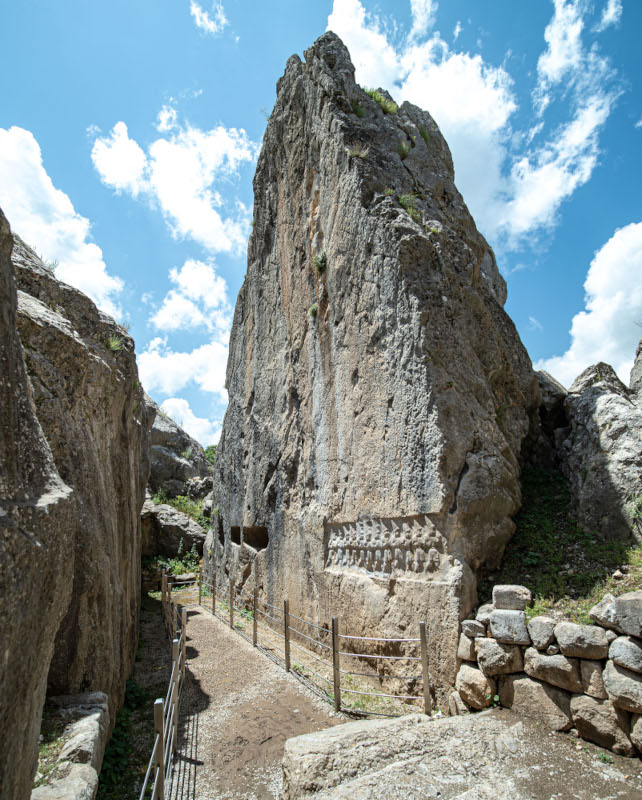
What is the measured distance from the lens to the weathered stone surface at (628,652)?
4445 millimetres

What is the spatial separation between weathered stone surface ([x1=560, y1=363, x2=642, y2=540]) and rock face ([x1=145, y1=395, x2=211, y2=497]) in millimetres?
22800

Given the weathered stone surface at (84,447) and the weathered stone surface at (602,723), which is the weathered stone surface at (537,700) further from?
the weathered stone surface at (84,447)

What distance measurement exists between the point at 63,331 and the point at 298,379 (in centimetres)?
660

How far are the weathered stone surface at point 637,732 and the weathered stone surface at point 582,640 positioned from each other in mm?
540

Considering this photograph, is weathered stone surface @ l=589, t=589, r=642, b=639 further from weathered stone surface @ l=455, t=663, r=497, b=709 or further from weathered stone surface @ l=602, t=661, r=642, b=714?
weathered stone surface @ l=455, t=663, r=497, b=709

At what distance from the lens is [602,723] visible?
15.1 ft

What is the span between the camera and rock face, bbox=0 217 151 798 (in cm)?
256

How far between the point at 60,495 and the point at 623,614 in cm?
507

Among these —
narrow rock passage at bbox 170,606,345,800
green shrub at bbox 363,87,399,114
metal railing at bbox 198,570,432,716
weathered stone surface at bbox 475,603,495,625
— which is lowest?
narrow rock passage at bbox 170,606,345,800

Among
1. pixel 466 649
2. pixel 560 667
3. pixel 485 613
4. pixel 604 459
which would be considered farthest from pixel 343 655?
pixel 604 459

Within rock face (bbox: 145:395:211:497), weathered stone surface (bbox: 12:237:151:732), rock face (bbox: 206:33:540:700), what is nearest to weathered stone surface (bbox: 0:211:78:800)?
weathered stone surface (bbox: 12:237:151:732)

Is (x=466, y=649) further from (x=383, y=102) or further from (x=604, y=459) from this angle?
(x=383, y=102)

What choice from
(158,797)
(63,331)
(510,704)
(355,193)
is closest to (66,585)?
(158,797)

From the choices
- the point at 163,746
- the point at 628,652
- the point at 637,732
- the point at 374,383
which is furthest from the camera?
the point at 374,383
